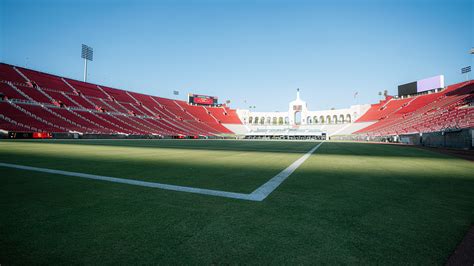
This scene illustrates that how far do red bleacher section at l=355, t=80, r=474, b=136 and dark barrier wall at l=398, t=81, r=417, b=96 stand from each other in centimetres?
248

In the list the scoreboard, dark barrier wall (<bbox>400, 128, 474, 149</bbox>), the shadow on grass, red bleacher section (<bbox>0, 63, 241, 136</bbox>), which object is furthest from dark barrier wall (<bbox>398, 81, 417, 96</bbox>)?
the scoreboard

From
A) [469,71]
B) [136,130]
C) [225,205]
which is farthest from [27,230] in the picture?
[469,71]

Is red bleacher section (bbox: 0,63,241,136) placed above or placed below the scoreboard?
below

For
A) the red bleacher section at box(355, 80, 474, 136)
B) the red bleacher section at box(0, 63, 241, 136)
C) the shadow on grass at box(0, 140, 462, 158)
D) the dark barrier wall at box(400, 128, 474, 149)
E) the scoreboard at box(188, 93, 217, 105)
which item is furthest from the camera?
the scoreboard at box(188, 93, 217, 105)

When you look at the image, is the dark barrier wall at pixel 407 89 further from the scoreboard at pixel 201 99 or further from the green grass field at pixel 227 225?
the green grass field at pixel 227 225

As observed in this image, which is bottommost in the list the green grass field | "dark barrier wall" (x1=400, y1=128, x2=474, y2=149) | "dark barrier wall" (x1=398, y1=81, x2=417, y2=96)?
the green grass field

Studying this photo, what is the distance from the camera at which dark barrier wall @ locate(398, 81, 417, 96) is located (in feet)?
197

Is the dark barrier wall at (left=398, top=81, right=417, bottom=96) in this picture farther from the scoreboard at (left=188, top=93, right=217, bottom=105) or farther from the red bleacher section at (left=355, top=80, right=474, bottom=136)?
the scoreboard at (left=188, top=93, right=217, bottom=105)

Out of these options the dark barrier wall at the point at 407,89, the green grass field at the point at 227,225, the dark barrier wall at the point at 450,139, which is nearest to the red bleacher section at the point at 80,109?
the green grass field at the point at 227,225

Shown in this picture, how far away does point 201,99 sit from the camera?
8394 centimetres

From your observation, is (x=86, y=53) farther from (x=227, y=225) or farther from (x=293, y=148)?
(x=227, y=225)

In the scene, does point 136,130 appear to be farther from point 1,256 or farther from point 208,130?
point 1,256

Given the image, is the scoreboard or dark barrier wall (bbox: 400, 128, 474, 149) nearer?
dark barrier wall (bbox: 400, 128, 474, 149)

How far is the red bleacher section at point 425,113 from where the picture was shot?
31.7 metres
